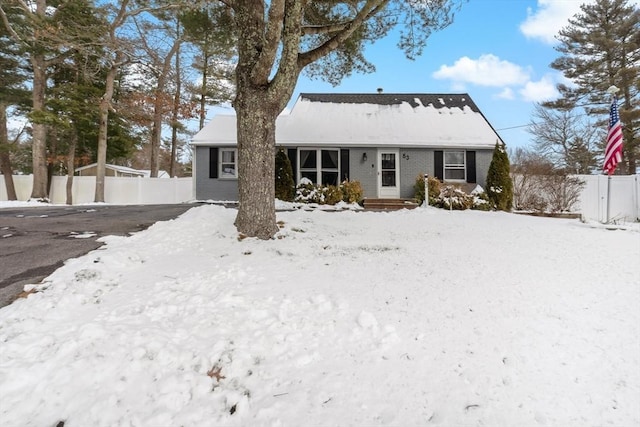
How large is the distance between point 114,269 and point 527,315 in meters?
4.31

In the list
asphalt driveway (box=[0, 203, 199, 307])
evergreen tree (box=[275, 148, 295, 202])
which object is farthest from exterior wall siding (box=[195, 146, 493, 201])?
asphalt driveway (box=[0, 203, 199, 307])

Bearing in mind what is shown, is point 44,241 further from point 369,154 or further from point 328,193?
point 369,154

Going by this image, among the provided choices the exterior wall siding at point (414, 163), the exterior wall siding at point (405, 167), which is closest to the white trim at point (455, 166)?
the exterior wall siding at point (405, 167)

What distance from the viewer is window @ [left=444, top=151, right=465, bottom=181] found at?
12.4 metres

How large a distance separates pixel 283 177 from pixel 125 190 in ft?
31.7

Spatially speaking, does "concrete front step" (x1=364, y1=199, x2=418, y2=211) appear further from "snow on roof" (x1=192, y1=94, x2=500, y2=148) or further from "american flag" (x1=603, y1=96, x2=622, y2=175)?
"american flag" (x1=603, y1=96, x2=622, y2=175)

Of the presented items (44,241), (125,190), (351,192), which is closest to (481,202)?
(351,192)

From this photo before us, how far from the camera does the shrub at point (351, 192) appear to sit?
11438mm

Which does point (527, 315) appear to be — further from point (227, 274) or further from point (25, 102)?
point (25, 102)

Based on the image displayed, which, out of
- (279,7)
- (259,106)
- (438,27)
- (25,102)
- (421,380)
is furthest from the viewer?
(25,102)

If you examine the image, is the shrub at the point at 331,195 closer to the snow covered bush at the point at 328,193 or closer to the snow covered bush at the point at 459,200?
the snow covered bush at the point at 328,193

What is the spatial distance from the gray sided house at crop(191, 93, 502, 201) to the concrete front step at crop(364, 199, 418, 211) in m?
1.05

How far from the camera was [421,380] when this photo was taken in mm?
2213

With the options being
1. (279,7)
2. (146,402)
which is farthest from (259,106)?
(146,402)
